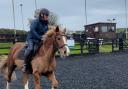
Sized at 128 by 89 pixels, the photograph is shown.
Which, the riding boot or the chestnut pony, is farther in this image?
the riding boot

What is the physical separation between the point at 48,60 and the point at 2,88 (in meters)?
3.44

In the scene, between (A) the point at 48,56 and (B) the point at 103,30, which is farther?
(B) the point at 103,30

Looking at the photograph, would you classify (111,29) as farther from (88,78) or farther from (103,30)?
(88,78)

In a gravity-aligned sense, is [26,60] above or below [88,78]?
above

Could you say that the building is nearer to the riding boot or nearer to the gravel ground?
the gravel ground

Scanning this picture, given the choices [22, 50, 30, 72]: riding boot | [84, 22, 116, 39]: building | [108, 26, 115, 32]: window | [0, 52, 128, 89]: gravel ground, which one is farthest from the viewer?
[108, 26, 115, 32]: window

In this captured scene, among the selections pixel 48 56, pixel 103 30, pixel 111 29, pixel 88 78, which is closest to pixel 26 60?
pixel 48 56

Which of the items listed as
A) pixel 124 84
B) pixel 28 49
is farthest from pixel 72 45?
pixel 28 49

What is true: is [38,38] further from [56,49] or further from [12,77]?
[12,77]

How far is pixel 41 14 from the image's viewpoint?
9852mm

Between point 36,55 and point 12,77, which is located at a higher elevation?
point 36,55

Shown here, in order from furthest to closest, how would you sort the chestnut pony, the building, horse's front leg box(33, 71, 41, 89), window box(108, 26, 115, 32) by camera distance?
window box(108, 26, 115, 32), the building, horse's front leg box(33, 71, 41, 89), the chestnut pony

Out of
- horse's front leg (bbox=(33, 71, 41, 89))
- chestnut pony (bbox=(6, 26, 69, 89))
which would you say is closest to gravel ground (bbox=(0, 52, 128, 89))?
chestnut pony (bbox=(6, 26, 69, 89))

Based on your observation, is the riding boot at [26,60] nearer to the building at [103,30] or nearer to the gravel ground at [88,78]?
the gravel ground at [88,78]
